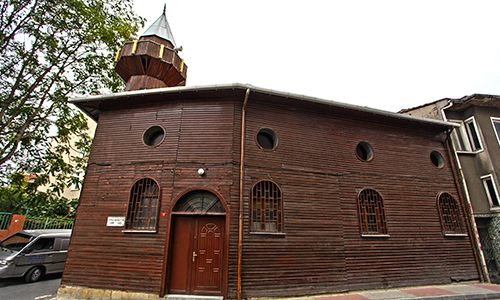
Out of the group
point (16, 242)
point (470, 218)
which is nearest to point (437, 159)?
point (470, 218)

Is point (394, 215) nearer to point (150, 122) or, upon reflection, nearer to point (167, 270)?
point (167, 270)

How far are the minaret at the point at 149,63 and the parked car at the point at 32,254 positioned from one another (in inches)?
266

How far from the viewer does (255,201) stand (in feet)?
24.1

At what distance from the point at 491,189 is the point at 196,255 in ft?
40.0

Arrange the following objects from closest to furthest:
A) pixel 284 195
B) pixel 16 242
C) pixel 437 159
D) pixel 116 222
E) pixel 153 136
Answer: pixel 116 222 → pixel 284 195 → pixel 153 136 → pixel 16 242 → pixel 437 159

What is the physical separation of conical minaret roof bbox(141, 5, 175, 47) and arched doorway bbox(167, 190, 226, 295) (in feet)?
26.3

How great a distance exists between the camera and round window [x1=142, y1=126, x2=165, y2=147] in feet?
26.9

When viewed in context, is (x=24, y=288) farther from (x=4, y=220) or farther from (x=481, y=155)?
(x=481, y=155)

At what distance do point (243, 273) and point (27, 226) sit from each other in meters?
11.3

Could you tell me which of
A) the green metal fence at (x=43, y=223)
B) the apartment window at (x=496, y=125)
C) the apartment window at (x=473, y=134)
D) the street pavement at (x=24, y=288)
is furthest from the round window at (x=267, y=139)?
the green metal fence at (x=43, y=223)

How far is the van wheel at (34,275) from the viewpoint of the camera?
27.8ft

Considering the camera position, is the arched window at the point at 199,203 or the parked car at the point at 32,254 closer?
the arched window at the point at 199,203

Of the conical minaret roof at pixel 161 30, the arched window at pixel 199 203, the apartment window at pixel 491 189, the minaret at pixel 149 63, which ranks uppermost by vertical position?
the conical minaret roof at pixel 161 30

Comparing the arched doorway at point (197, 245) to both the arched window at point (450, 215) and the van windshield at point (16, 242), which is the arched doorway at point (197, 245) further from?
the arched window at point (450, 215)
